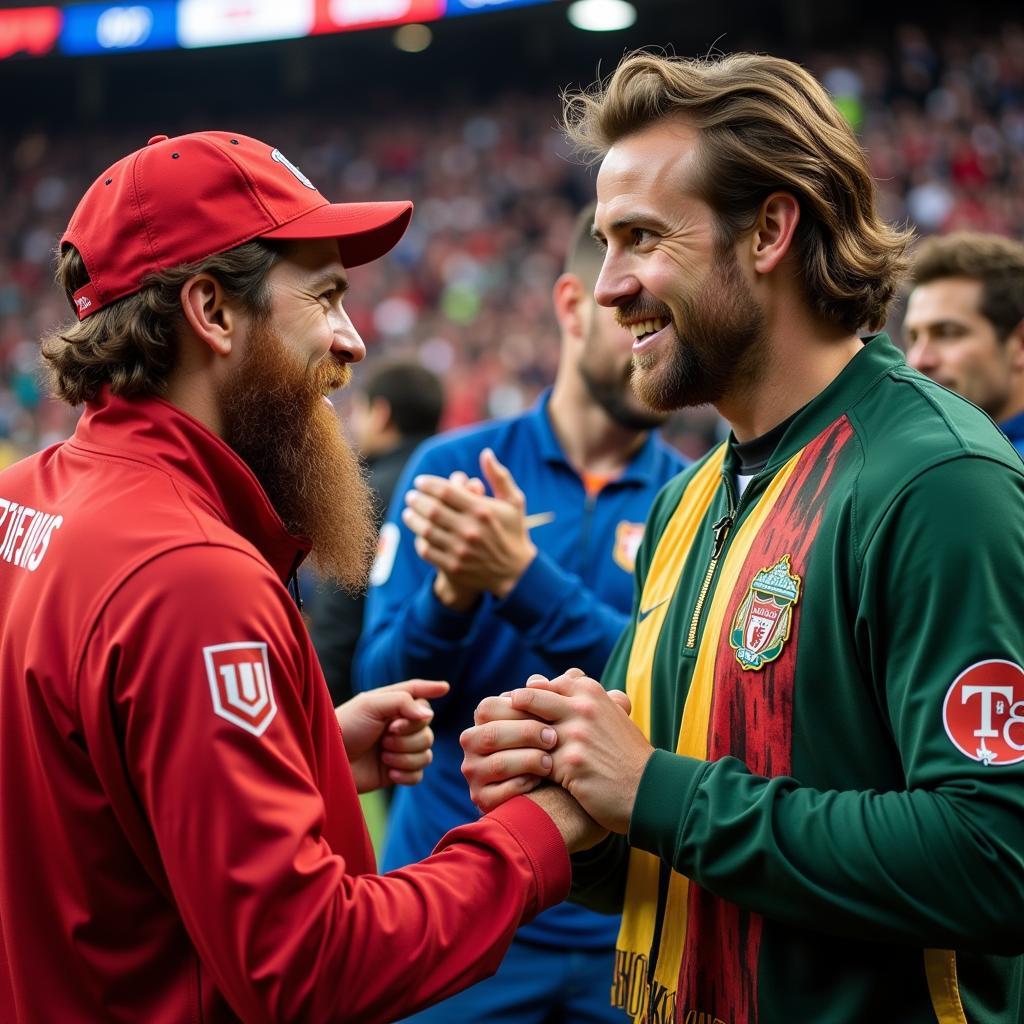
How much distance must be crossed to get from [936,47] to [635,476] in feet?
53.6

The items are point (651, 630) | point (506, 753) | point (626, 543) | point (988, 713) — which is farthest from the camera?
point (626, 543)

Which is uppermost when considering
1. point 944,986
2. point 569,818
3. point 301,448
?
point 301,448

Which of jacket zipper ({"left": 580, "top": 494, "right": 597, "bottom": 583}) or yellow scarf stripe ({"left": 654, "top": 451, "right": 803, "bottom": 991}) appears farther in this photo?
jacket zipper ({"left": 580, "top": 494, "right": 597, "bottom": 583})

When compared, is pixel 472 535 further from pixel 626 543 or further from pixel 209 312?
pixel 209 312

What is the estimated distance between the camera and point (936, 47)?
17.4 m

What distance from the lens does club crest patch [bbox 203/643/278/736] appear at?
1.59 meters

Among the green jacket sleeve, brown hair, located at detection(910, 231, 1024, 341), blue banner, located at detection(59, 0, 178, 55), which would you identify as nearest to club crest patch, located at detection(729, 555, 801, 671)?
the green jacket sleeve

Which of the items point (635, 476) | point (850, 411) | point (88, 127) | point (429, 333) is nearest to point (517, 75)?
point (429, 333)

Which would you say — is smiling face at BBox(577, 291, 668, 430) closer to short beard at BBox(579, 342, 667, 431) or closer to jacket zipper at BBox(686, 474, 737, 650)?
short beard at BBox(579, 342, 667, 431)

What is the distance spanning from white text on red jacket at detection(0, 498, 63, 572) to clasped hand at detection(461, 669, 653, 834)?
2.47ft

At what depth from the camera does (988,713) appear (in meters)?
1.69

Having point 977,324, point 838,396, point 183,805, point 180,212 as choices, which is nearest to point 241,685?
point 183,805

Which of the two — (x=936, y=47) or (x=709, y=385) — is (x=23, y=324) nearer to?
(x=936, y=47)

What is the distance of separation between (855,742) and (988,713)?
8.7 inches
